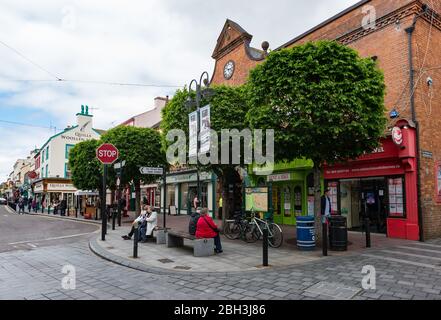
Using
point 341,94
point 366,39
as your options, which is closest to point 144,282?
point 341,94

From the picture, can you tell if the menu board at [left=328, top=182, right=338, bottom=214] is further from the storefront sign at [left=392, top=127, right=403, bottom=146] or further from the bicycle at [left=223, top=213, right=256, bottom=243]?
the bicycle at [left=223, top=213, right=256, bottom=243]

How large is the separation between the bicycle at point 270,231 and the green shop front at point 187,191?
36.6ft

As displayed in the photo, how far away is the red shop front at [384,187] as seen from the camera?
11.8 metres

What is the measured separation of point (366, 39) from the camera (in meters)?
13.8

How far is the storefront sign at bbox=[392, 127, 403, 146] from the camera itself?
11.4 metres

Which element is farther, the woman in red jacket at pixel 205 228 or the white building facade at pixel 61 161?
the white building facade at pixel 61 161

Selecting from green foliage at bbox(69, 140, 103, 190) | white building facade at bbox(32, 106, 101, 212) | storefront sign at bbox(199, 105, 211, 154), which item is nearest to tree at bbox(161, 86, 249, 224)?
storefront sign at bbox(199, 105, 211, 154)

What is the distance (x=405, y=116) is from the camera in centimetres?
1244

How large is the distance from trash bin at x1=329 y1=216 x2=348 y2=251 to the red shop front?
12.5 feet

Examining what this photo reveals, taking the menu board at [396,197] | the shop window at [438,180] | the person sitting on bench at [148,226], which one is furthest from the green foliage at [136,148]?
the shop window at [438,180]

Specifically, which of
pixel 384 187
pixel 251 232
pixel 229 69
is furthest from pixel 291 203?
pixel 229 69

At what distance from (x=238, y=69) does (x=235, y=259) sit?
48.7 feet

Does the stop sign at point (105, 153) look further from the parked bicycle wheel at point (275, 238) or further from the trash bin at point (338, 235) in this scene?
the trash bin at point (338, 235)
